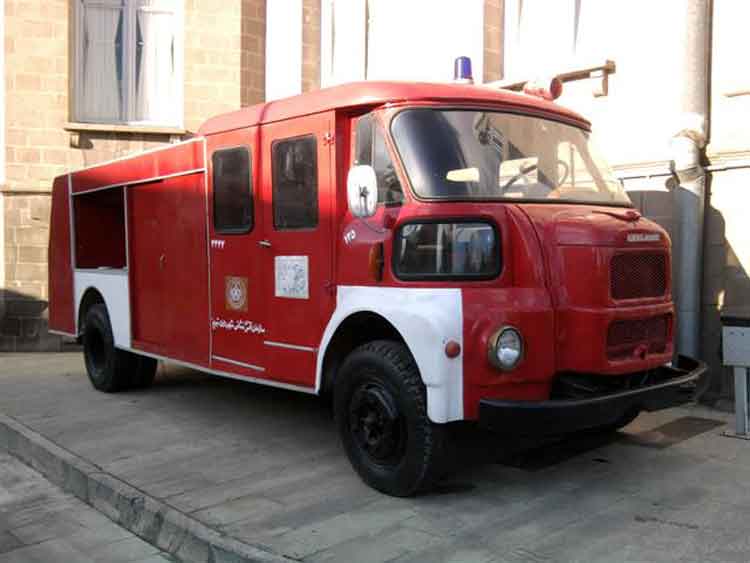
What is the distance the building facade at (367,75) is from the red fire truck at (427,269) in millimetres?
1998

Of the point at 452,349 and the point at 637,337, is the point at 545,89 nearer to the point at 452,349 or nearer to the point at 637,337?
the point at 637,337

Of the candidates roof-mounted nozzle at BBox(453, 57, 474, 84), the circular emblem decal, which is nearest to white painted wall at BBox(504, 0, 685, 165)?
roof-mounted nozzle at BBox(453, 57, 474, 84)

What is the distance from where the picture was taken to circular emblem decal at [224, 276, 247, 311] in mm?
5817

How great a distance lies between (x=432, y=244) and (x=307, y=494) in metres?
1.72

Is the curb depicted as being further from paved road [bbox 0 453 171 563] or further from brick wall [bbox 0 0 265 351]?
brick wall [bbox 0 0 265 351]

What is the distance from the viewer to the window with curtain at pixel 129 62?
1195cm

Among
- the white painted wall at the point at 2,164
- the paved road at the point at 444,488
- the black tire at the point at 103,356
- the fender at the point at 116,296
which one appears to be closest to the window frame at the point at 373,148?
the paved road at the point at 444,488

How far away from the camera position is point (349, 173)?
4.71 meters

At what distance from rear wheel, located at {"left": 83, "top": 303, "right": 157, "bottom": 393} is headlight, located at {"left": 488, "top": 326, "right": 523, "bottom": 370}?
4.97 meters

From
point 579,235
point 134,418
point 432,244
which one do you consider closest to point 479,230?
point 432,244

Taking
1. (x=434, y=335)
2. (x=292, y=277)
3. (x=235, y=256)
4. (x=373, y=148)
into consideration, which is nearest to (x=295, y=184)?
(x=292, y=277)

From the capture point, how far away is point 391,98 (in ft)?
15.5

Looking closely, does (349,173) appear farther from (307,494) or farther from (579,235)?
(307,494)

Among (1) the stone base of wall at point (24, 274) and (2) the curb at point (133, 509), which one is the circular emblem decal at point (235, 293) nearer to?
(2) the curb at point (133, 509)
